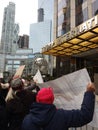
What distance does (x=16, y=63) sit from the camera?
158750 mm

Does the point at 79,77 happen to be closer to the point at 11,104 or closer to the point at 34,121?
the point at 34,121

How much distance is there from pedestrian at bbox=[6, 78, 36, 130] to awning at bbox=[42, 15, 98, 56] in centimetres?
960

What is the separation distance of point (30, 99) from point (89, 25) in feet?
33.2

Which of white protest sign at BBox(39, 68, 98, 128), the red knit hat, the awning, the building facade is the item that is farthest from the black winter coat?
the building facade

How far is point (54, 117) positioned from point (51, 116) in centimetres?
4

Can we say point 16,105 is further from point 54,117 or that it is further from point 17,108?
point 54,117

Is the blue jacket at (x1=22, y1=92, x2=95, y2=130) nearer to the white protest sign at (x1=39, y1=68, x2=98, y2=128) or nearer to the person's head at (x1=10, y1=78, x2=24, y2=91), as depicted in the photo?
the white protest sign at (x1=39, y1=68, x2=98, y2=128)

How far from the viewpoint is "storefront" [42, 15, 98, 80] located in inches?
556

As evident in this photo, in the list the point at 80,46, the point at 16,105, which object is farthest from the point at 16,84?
the point at 80,46

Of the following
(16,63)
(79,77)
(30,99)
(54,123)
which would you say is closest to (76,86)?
(79,77)

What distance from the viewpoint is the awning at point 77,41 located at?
45.2ft

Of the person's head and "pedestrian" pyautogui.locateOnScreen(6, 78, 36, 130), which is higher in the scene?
the person's head

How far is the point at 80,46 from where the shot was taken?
18.2 metres

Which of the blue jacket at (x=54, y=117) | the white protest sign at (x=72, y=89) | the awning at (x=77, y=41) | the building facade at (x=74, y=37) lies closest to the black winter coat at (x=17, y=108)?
the white protest sign at (x=72, y=89)
